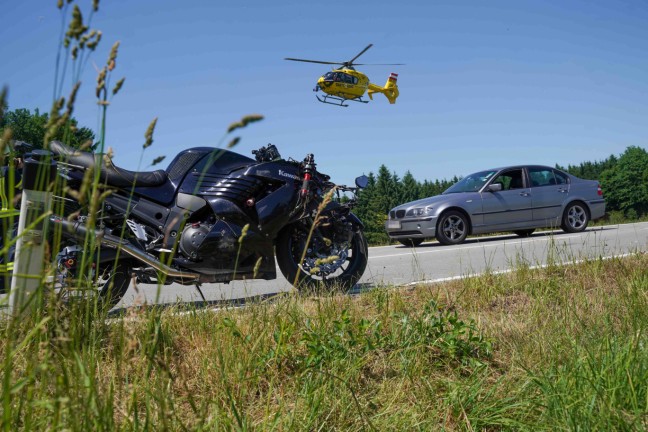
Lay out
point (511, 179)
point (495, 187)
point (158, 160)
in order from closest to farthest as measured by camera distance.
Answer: point (158, 160) → point (495, 187) → point (511, 179)

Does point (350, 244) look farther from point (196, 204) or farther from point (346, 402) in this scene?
point (346, 402)

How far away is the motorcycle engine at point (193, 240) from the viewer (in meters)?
4.00

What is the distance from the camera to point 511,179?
12.0m

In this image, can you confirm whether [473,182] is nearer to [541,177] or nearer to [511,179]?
[511,179]

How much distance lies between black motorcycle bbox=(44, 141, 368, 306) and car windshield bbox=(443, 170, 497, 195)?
293 inches

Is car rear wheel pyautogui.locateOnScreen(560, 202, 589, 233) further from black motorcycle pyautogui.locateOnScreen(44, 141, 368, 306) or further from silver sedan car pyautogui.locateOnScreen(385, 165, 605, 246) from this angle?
black motorcycle pyautogui.locateOnScreen(44, 141, 368, 306)

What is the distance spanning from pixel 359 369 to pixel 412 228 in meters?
9.05

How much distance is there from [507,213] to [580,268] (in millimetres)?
7363

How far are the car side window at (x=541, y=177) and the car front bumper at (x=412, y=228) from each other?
304 centimetres

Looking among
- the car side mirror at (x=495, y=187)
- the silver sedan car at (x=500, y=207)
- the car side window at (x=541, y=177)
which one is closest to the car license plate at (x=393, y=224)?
the silver sedan car at (x=500, y=207)

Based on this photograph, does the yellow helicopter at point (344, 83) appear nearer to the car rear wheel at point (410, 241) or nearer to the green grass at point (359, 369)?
the car rear wheel at point (410, 241)

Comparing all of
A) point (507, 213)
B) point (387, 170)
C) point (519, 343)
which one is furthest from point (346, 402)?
point (387, 170)

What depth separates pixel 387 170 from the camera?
329 feet

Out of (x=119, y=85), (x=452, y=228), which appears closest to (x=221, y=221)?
(x=119, y=85)
